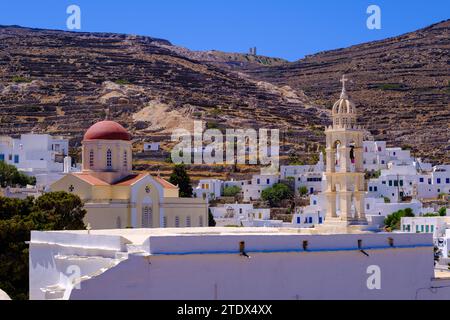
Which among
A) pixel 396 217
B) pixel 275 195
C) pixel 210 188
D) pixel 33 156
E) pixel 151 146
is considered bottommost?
pixel 396 217

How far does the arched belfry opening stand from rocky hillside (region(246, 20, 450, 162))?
7036 cm

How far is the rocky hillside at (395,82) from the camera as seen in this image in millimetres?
109125

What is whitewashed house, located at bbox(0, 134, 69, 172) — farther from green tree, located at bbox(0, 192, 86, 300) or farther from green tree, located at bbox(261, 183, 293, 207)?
green tree, located at bbox(0, 192, 86, 300)

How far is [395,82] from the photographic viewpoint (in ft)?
451

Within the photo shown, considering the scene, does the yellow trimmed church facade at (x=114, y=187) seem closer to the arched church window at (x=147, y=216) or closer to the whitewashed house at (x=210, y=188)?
the arched church window at (x=147, y=216)

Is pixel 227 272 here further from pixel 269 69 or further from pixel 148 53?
pixel 269 69

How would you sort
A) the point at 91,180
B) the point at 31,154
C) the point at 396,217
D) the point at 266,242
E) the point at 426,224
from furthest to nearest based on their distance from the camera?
1. the point at 31,154
2. the point at 396,217
3. the point at 426,224
4. the point at 91,180
5. the point at 266,242

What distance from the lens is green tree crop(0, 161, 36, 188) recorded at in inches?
2270

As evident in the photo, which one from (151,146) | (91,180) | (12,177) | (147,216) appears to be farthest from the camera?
(151,146)

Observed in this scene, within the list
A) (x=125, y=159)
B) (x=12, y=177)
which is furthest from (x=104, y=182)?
(x=12, y=177)

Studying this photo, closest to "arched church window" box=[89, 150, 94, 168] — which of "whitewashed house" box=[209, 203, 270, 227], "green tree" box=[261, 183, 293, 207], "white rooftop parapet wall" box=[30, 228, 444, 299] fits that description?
"white rooftop parapet wall" box=[30, 228, 444, 299]

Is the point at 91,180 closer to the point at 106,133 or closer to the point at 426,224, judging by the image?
the point at 106,133

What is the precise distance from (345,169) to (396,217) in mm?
37384

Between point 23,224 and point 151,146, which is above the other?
point 151,146
